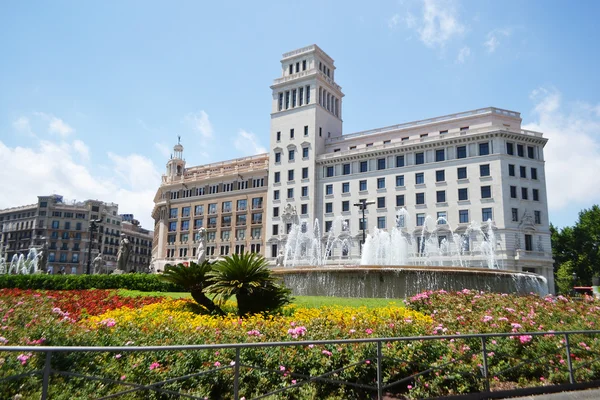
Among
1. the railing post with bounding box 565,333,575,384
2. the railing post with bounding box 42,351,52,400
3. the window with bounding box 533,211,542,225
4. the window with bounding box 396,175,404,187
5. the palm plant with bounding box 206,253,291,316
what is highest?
the window with bounding box 396,175,404,187

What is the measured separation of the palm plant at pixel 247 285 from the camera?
11148 millimetres

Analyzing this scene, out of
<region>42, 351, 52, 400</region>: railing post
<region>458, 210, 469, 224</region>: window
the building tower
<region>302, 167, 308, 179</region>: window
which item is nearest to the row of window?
the building tower

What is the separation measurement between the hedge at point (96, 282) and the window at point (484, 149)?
40.0 meters

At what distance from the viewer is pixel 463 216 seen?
51.3m

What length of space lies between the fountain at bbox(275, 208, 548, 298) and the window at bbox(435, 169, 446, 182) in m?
4.78

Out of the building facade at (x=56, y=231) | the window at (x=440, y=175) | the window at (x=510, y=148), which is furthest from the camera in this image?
the building facade at (x=56, y=231)

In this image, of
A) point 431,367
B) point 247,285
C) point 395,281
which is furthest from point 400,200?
point 431,367

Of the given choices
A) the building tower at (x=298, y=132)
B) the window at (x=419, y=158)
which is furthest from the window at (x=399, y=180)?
the building tower at (x=298, y=132)

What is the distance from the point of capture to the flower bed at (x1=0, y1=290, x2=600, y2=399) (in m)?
5.50

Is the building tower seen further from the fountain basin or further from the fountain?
the fountain basin

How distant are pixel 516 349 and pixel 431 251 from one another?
145 feet

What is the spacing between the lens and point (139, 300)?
15.5 metres

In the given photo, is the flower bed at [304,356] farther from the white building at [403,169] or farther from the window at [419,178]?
the window at [419,178]

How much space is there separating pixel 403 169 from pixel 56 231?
255ft
